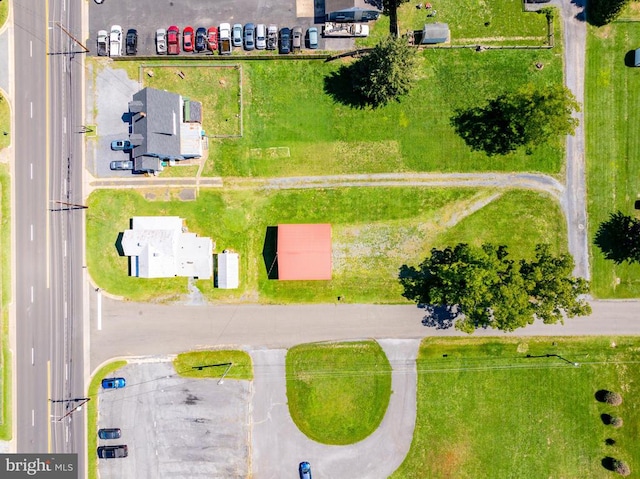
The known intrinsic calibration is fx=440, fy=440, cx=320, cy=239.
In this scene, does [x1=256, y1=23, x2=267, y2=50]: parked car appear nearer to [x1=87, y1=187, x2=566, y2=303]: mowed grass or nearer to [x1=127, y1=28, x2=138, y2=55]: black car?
[x1=127, y1=28, x2=138, y2=55]: black car

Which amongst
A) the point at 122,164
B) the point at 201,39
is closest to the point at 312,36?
the point at 201,39

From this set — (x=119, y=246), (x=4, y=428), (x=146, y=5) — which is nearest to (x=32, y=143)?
→ (x=119, y=246)

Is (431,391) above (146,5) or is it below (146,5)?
below

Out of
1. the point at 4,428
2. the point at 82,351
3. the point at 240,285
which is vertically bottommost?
the point at 4,428

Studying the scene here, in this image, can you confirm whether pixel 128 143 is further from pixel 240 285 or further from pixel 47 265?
pixel 240 285

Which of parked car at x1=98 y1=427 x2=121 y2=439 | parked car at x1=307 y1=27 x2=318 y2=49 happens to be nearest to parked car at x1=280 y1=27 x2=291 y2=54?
parked car at x1=307 y1=27 x2=318 y2=49

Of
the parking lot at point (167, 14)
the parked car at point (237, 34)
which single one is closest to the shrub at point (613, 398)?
the parking lot at point (167, 14)

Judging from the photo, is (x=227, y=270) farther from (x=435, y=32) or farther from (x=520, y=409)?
(x=520, y=409)

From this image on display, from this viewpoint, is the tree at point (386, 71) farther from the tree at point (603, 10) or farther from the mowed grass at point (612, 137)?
the tree at point (603, 10)
